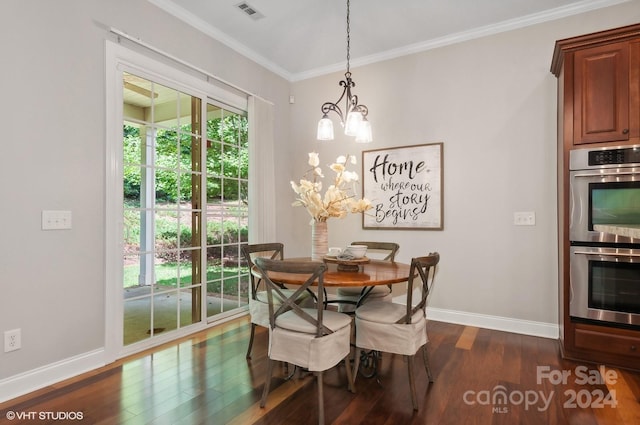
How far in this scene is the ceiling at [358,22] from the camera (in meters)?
3.10

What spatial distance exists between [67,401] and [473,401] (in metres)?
2.47

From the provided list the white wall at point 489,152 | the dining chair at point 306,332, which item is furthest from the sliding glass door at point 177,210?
the white wall at point 489,152

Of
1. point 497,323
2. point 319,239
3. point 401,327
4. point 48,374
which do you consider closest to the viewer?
point 401,327

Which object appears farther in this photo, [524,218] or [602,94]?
[524,218]

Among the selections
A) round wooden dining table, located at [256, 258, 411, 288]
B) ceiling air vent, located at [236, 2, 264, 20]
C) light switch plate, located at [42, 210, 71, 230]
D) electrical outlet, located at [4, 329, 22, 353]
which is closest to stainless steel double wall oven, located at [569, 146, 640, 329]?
round wooden dining table, located at [256, 258, 411, 288]

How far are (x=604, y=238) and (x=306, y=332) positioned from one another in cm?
231

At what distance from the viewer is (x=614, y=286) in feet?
8.39

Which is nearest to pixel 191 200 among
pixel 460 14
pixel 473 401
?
pixel 473 401

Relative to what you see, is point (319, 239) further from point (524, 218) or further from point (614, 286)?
point (614, 286)

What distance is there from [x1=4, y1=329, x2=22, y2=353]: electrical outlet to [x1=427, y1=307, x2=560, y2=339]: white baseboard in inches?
137

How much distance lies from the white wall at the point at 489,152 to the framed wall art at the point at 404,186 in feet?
0.31

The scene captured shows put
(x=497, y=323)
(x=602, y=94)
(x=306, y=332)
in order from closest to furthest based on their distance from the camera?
(x=306, y=332) → (x=602, y=94) → (x=497, y=323)

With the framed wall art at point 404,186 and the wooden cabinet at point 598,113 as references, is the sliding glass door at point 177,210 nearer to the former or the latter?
the framed wall art at point 404,186

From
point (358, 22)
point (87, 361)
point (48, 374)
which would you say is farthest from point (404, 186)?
point (48, 374)
